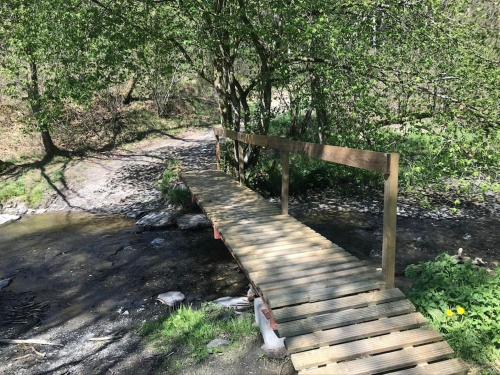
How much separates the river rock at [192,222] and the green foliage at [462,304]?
5437 millimetres

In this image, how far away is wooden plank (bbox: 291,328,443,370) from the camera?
3455 millimetres

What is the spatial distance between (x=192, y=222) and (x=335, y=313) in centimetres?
598

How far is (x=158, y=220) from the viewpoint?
9891 millimetres

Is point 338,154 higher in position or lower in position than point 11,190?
higher

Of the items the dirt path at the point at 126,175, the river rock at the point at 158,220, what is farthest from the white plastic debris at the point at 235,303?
the dirt path at the point at 126,175

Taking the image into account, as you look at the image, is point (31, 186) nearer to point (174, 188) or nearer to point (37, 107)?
point (37, 107)

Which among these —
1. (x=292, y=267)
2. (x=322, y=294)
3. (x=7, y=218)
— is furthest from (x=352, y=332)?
(x=7, y=218)

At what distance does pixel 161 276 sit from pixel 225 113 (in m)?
4.74

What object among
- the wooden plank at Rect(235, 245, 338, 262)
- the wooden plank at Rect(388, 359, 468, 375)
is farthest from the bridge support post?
the wooden plank at Rect(388, 359, 468, 375)

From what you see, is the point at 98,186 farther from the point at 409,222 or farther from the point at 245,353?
the point at 245,353

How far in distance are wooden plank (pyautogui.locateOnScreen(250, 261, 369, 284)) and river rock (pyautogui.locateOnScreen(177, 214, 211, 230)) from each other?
4834 millimetres

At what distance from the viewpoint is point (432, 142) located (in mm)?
4883

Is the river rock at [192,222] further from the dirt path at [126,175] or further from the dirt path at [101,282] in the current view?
the dirt path at [126,175]

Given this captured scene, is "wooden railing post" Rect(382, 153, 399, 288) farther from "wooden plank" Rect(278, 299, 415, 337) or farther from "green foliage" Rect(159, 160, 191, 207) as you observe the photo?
"green foliage" Rect(159, 160, 191, 207)
